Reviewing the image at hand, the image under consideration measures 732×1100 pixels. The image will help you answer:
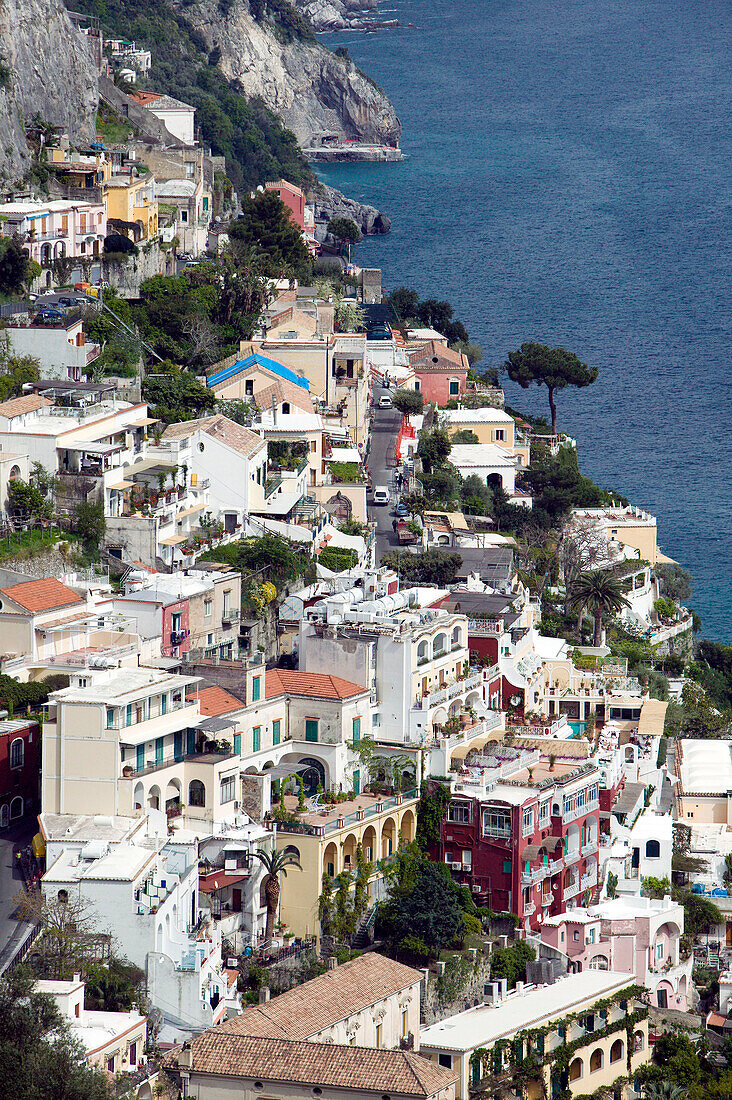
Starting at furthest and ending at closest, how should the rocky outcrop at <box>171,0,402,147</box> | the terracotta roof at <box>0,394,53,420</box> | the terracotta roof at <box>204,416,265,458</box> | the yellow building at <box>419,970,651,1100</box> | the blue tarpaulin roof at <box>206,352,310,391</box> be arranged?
the rocky outcrop at <box>171,0,402,147</box>, the blue tarpaulin roof at <box>206,352,310,391</box>, the terracotta roof at <box>204,416,265,458</box>, the terracotta roof at <box>0,394,53,420</box>, the yellow building at <box>419,970,651,1100</box>

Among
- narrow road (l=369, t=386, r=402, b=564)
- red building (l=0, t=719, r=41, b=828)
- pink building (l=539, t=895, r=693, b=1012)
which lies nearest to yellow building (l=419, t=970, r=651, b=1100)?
pink building (l=539, t=895, r=693, b=1012)

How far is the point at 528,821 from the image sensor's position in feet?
180

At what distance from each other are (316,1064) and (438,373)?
187 feet

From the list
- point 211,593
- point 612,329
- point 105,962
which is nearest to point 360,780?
point 211,593

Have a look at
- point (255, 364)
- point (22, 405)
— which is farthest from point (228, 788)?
point (255, 364)

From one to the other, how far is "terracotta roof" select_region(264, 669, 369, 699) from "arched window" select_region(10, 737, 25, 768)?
628cm

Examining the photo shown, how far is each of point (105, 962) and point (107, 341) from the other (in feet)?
113

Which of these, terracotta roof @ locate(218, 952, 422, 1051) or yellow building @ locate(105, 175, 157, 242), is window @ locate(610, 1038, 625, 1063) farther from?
yellow building @ locate(105, 175, 157, 242)

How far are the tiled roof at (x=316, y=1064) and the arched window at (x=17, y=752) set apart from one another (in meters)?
9.59

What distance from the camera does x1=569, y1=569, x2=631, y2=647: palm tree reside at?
75312 mm

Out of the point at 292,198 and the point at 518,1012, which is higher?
the point at 292,198

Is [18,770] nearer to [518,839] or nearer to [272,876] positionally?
[272,876]

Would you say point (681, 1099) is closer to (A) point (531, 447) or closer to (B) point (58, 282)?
(B) point (58, 282)

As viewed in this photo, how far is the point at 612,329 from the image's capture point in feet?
463
